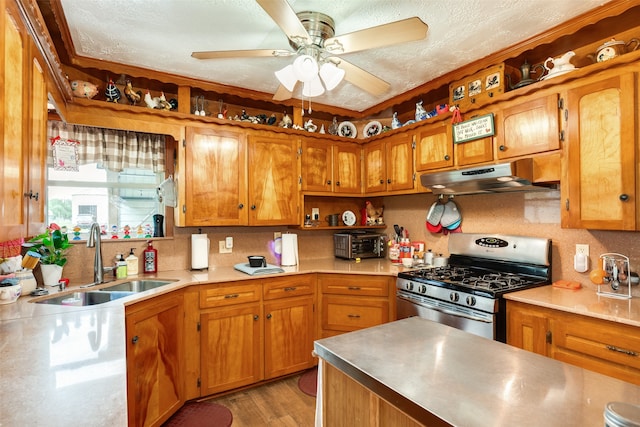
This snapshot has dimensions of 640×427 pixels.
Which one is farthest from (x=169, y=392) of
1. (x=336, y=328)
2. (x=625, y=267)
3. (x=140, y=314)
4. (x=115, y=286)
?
(x=625, y=267)

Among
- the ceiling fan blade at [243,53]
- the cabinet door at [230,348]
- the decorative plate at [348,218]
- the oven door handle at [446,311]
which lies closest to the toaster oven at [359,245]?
the decorative plate at [348,218]

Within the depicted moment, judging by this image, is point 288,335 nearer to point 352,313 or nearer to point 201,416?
point 352,313

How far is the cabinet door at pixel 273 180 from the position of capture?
2982 mm

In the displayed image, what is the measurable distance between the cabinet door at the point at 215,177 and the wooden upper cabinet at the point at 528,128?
2.02m

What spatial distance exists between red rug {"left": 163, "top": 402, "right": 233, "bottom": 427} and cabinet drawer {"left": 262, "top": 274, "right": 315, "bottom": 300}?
0.82 meters

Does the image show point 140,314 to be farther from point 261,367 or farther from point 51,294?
point 261,367

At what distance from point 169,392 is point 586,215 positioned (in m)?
2.77

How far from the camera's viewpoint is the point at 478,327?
2094mm

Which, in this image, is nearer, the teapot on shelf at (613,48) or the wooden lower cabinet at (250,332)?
the teapot on shelf at (613,48)

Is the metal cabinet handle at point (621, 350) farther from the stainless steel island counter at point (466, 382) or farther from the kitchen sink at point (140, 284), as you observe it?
the kitchen sink at point (140, 284)

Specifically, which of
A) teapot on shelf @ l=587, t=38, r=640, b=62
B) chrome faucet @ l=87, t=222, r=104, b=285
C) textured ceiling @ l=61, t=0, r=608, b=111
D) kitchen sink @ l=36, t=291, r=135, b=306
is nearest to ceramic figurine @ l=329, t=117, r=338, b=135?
textured ceiling @ l=61, t=0, r=608, b=111

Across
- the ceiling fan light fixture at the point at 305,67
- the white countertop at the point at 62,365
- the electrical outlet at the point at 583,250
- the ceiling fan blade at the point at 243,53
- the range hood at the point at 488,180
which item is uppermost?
the ceiling fan blade at the point at 243,53

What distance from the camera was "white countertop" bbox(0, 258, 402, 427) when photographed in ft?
2.51

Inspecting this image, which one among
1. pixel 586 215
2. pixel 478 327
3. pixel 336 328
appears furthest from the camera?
pixel 336 328
